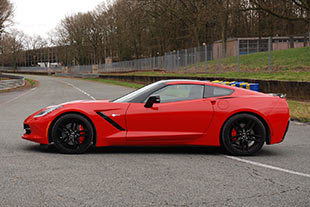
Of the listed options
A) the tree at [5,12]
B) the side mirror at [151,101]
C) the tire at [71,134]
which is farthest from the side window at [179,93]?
the tree at [5,12]

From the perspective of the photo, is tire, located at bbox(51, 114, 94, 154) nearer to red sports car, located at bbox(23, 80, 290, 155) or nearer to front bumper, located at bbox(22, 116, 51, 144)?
red sports car, located at bbox(23, 80, 290, 155)

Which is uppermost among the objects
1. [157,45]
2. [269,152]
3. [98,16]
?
[98,16]

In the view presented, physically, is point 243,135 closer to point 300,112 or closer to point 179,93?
point 179,93

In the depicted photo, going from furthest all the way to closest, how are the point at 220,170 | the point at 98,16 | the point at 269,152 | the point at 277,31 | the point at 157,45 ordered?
the point at 98,16 < the point at 157,45 < the point at 277,31 < the point at 269,152 < the point at 220,170

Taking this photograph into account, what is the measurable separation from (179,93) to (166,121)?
51 centimetres

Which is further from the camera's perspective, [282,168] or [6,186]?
[282,168]

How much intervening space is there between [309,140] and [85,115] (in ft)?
14.5

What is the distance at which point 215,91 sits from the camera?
6.70 meters

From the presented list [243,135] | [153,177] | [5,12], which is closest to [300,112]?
[243,135]

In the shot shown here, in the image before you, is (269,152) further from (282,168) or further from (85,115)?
(85,115)

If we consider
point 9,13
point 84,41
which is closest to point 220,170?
point 9,13

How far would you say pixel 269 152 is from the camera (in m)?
6.98

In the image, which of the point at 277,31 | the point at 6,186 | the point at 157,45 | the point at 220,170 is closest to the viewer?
the point at 6,186

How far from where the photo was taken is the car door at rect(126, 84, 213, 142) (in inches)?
253
